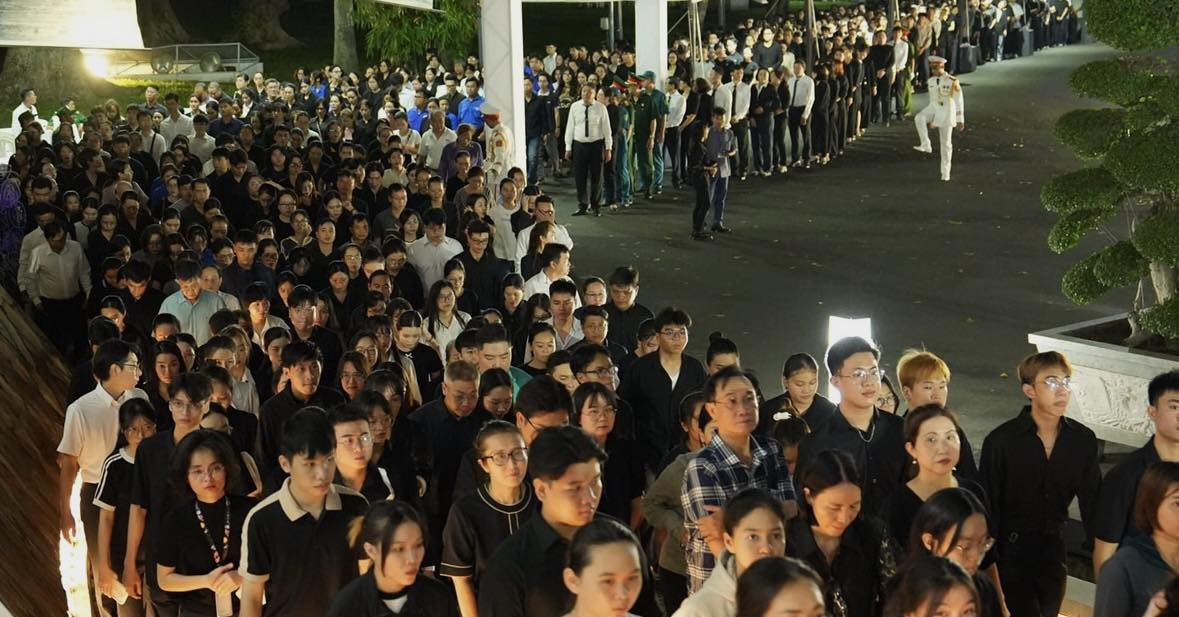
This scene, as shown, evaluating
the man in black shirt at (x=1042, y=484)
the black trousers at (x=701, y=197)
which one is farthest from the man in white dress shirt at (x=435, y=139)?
the man in black shirt at (x=1042, y=484)

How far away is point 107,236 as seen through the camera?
12797mm

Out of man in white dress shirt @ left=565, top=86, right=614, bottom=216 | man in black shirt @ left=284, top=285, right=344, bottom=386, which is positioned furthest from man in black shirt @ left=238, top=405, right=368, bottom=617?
man in white dress shirt @ left=565, top=86, right=614, bottom=216

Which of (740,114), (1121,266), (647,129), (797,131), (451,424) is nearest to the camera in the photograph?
(451,424)

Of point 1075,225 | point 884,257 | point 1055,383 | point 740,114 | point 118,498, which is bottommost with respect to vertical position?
point 884,257

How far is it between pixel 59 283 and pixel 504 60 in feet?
22.6

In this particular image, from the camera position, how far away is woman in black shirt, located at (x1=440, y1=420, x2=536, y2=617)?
563cm

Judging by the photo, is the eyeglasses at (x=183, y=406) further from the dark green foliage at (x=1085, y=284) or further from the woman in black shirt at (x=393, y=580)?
the dark green foliage at (x=1085, y=284)

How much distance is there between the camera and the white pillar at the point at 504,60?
17.7 meters

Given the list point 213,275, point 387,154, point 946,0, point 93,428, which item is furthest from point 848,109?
point 93,428

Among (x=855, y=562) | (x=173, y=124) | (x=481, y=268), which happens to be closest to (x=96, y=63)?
(x=173, y=124)

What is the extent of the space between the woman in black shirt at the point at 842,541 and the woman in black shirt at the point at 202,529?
7.44ft

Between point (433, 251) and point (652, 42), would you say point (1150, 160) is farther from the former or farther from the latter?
point (652, 42)

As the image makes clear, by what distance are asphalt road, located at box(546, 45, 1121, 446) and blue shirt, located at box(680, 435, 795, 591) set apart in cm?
469

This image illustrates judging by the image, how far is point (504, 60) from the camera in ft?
58.7
